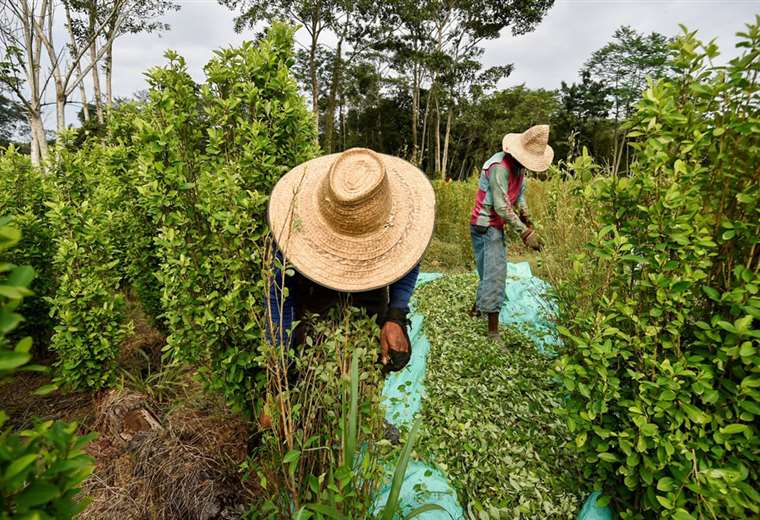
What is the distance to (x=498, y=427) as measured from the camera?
2.55m

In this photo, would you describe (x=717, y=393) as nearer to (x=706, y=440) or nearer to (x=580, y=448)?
(x=706, y=440)

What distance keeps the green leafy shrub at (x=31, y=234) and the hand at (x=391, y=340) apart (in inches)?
121

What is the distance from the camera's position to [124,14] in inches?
604

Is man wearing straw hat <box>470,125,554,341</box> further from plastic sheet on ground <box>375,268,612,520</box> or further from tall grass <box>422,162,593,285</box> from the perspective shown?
plastic sheet on ground <box>375,268,612,520</box>

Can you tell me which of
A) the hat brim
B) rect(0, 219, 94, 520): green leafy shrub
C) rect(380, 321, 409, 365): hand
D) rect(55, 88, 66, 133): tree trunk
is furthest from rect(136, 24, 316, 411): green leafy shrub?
rect(55, 88, 66, 133): tree trunk

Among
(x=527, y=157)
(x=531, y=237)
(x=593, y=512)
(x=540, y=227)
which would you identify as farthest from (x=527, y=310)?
(x=593, y=512)

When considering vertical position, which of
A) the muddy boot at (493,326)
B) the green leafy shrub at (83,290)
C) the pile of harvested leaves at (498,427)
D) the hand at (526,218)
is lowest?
the pile of harvested leaves at (498,427)

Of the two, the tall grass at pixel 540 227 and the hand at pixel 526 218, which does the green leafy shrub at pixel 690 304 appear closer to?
the tall grass at pixel 540 227

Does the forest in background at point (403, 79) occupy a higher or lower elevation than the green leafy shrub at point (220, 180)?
higher

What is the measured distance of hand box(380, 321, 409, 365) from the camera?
1.81 m

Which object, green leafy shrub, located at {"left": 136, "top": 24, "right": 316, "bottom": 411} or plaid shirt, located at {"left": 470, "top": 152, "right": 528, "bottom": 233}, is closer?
green leafy shrub, located at {"left": 136, "top": 24, "right": 316, "bottom": 411}

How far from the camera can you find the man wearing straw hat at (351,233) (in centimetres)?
159

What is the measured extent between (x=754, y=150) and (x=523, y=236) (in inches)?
102

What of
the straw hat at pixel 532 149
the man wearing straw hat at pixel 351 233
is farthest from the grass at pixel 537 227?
the man wearing straw hat at pixel 351 233
